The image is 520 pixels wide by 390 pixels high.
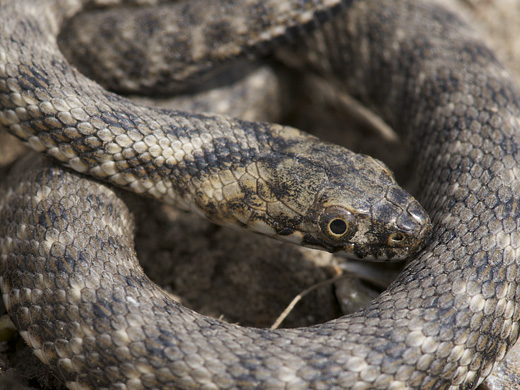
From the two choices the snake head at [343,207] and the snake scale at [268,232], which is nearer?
the snake scale at [268,232]

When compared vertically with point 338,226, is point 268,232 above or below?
below

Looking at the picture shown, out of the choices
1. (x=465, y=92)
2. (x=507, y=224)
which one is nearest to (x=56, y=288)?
(x=507, y=224)

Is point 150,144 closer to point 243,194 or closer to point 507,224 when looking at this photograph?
point 243,194

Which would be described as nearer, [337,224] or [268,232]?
[337,224]

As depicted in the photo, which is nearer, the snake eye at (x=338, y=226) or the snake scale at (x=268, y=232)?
the snake scale at (x=268, y=232)

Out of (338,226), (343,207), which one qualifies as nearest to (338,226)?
(338,226)

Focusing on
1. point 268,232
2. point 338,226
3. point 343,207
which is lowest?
point 268,232

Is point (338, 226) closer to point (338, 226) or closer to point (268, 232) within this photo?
point (338, 226)
